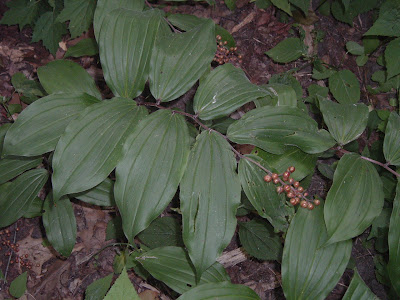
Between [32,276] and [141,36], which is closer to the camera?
[141,36]

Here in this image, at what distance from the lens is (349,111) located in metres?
2.56

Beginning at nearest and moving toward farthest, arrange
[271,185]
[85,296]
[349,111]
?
[271,185] → [349,111] → [85,296]

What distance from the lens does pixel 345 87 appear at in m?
4.12

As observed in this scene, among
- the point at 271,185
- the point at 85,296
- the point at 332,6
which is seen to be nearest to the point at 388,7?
the point at 332,6

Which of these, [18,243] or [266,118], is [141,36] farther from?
[18,243]

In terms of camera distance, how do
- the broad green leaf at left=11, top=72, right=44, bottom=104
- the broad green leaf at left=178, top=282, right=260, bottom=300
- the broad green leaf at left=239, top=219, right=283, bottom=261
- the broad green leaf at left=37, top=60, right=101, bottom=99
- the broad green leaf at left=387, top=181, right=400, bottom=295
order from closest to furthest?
the broad green leaf at left=387, top=181, right=400, bottom=295, the broad green leaf at left=178, top=282, right=260, bottom=300, the broad green leaf at left=37, top=60, right=101, bottom=99, the broad green leaf at left=239, top=219, right=283, bottom=261, the broad green leaf at left=11, top=72, right=44, bottom=104

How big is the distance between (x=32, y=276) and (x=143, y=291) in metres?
1.05

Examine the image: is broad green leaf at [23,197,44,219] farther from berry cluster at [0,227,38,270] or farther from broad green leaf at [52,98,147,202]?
broad green leaf at [52,98,147,202]

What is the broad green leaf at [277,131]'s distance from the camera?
7.20 ft

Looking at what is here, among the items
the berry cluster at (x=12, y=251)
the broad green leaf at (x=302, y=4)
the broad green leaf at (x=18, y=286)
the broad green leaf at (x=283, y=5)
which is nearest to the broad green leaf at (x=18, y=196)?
the berry cluster at (x=12, y=251)

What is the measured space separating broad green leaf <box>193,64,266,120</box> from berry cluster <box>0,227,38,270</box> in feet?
7.50

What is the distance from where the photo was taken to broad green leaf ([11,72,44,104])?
3.51 m

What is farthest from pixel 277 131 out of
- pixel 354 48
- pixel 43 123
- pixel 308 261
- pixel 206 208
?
pixel 354 48

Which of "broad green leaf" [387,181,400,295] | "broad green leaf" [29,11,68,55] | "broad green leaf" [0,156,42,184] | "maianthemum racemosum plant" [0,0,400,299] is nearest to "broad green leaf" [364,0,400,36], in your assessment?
"maianthemum racemosum plant" [0,0,400,299]
